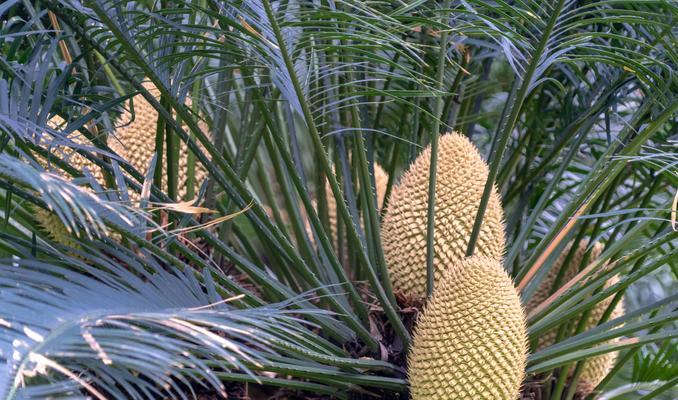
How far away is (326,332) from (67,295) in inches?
28.4

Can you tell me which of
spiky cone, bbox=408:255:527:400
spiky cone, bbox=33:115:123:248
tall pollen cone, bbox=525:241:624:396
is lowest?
tall pollen cone, bbox=525:241:624:396

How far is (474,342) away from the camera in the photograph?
146 cm

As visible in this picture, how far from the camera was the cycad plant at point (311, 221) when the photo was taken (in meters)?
1.23

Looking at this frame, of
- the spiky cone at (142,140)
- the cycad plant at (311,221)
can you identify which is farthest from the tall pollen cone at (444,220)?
the spiky cone at (142,140)

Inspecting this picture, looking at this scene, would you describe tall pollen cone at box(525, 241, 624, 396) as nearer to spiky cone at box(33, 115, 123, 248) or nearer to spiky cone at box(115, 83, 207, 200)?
spiky cone at box(115, 83, 207, 200)

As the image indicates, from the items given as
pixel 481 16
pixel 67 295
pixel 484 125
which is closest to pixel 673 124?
pixel 484 125

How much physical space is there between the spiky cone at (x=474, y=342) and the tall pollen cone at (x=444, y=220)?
0.20 metres

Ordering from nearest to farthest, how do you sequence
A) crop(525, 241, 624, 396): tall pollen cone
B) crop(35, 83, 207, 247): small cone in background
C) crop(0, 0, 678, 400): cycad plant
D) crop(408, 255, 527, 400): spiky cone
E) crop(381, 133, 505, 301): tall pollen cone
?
crop(0, 0, 678, 400): cycad plant
crop(408, 255, 527, 400): spiky cone
crop(381, 133, 505, 301): tall pollen cone
crop(35, 83, 207, 247): small cone in background
crop(525, 241, 624, 396): tall pollen cone

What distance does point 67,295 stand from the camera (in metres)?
1.13

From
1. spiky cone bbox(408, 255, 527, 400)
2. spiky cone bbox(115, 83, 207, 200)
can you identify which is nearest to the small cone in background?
spiky cone bbox(115, 83, 207, 200)

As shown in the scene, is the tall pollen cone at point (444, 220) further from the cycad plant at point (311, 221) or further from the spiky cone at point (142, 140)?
the spiky cone at point (142, 140)

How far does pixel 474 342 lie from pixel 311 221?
1.34 ft

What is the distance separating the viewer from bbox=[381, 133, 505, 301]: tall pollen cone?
1718 millimetres

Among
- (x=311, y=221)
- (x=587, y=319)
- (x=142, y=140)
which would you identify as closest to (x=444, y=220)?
(x=311, y=221)
